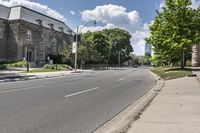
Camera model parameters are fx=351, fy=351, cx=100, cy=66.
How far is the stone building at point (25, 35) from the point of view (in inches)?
2753

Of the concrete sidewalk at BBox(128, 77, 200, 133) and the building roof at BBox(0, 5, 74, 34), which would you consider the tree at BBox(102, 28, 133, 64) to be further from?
the concrete sidewalk at BBox(128, 77, 200, 133)

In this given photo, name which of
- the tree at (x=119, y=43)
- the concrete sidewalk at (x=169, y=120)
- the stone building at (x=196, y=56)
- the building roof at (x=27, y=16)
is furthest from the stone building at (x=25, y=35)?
the concrete sidewalk at (x=169, y=120)

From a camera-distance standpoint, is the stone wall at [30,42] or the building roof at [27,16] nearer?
the stone wall at [30,42]

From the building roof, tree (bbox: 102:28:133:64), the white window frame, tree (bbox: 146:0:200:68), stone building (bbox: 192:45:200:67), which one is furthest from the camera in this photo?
tree (bbox: 102:28:133:64)

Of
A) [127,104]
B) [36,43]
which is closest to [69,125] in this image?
[127,104]

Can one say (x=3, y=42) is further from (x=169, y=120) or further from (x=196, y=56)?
(x=169, y=120)

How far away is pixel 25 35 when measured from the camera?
71.6 meters

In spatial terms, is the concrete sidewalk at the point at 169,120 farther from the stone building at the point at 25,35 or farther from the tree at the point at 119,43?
the tree at the point at 119,43

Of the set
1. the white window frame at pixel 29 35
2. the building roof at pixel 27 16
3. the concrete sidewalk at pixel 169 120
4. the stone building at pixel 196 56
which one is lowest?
the concrete sidewalk at pixel 169 120

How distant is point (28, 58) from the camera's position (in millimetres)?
72750

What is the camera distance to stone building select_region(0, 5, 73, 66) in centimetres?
6994

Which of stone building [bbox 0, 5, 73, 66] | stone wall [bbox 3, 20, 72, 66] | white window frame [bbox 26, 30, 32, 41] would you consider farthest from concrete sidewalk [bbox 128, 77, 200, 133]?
white window frame [bbox 26, 30, 32, 41]

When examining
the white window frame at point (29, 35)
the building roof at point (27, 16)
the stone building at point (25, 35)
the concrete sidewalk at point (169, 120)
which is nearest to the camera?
the concrete sidewalk at point (169, 120)

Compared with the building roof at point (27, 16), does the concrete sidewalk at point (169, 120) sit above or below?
below
